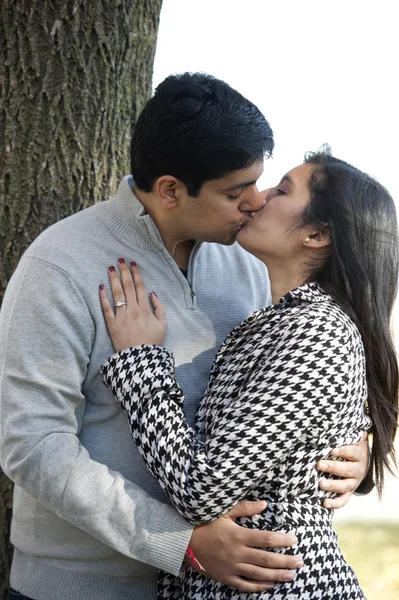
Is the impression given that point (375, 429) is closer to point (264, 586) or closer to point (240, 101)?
point (264, 586)

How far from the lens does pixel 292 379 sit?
1862 mm

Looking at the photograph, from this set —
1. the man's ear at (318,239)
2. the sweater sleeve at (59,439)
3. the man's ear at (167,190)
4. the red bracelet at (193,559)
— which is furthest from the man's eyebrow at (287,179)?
the red bracelet at (193,559)

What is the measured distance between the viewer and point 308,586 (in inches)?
75.9

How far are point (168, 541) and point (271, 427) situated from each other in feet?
1.38

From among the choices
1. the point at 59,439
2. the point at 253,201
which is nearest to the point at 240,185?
the point at 253,201

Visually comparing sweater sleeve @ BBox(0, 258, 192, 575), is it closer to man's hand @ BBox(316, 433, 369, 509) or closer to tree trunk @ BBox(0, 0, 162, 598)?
man's hand @ BBox(316, 433, 369, 509)

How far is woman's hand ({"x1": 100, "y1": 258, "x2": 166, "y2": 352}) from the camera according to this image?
2141 millimetres

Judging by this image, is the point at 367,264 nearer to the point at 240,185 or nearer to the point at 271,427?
the point at 240,185

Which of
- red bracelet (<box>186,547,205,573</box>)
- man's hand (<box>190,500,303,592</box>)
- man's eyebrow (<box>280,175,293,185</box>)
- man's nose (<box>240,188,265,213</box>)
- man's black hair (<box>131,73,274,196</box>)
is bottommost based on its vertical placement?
red bracelet (<box>186,547,205,573</box>)

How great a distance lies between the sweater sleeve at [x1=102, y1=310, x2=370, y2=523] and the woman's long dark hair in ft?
0.70

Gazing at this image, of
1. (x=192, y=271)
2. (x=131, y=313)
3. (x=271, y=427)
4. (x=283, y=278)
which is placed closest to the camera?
(x=271, y=427)

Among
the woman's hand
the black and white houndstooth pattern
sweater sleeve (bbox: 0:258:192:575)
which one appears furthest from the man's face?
sweater sleeve (bbox: 0:258:192:575)

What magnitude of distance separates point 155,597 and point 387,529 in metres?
4.58

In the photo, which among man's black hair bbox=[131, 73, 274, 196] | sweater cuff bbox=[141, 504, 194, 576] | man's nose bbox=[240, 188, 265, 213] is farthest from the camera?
man's nose bbox=[240, 188, 265, 213]
